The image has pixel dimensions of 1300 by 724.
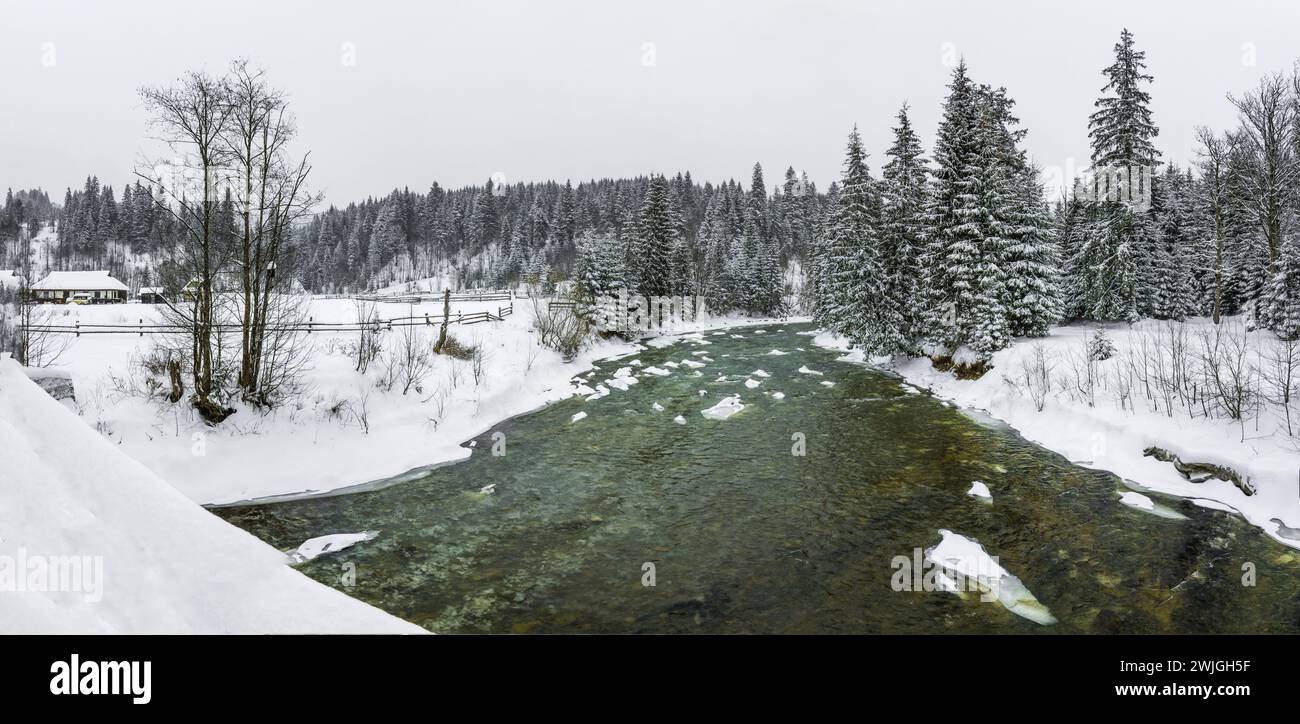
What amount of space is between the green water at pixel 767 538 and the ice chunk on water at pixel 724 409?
2.31 meters

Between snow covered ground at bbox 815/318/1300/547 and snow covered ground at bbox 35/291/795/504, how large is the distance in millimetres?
17617

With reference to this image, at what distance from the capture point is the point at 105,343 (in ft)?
75.0

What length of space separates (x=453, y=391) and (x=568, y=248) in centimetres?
9089

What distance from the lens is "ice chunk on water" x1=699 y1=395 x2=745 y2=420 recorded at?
21.0 metres

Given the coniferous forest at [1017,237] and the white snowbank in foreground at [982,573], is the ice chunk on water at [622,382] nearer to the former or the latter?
the coniferous forest at [1017,237]

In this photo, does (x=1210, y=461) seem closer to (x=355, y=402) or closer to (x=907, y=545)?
(x=907, y=545)

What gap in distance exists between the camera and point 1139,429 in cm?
1522

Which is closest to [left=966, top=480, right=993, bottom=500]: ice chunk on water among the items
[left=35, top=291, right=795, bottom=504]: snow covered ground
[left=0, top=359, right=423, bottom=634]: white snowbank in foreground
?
[left=0, top=359, right=423, bottom=634]: white snowbank in foreground

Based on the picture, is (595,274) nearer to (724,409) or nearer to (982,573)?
(724,409)

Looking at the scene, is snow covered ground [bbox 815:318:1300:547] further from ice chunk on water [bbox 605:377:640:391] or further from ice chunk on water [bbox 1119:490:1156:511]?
ice chunk on water [bbox 605:377:640:391]

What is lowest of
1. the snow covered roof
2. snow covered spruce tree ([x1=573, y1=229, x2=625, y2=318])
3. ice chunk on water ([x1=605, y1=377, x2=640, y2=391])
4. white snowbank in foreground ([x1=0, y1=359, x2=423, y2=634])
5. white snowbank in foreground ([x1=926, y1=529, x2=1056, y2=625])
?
white snowbank in foreground ([x1=926, y1=529, x2=1056, y2=625])

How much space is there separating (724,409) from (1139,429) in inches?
483

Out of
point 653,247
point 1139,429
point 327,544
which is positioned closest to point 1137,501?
point 1139,429
